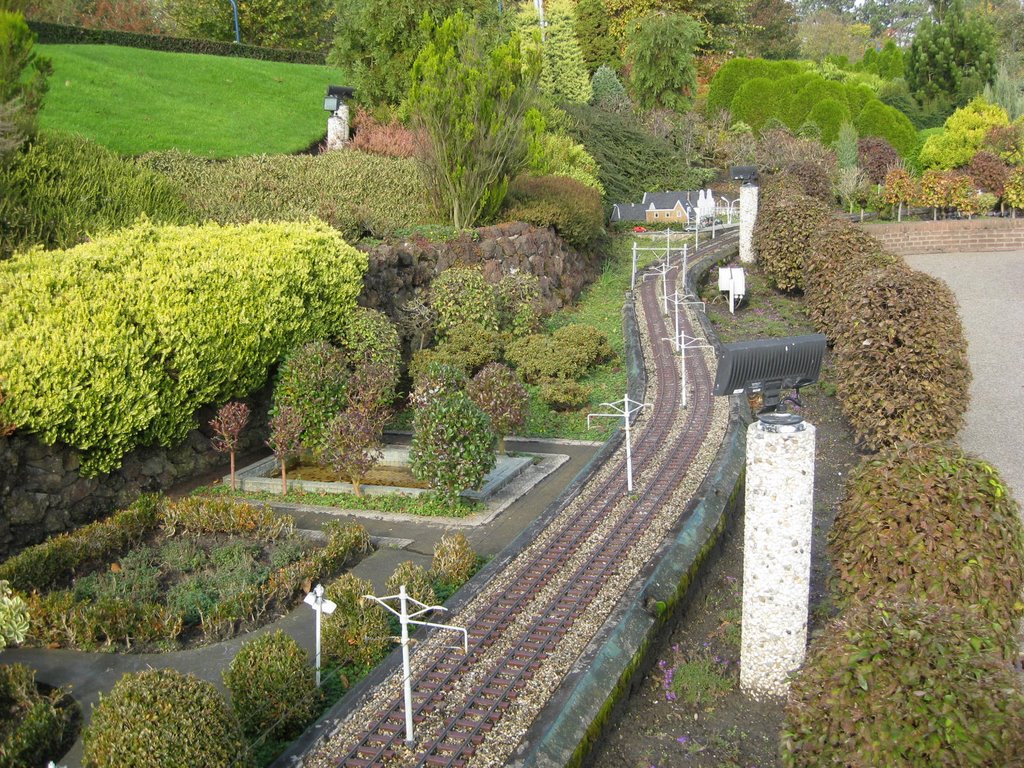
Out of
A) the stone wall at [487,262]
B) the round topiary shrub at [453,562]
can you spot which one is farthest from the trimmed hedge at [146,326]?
the round topiary shrub at [453,562]

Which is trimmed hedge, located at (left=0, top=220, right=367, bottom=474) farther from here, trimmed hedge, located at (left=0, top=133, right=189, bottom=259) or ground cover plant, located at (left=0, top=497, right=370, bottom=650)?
trimmed hedge, located at (left=0, top=133, right=189, bottom=259)

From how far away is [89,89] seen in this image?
88.8 ft

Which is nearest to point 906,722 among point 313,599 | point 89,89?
point 313,599

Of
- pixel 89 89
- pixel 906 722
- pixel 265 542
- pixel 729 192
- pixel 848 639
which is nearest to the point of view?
pixel 906 722

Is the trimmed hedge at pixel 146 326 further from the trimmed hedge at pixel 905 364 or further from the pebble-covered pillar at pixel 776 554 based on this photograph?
the trimmed hedge at pixel 905 364

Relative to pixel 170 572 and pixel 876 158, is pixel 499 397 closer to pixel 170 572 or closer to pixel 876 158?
pixel 170 572

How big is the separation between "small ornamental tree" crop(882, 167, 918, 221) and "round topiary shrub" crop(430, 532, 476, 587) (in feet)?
91.0

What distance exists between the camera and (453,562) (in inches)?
375

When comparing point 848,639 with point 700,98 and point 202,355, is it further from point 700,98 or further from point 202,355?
point 700,98

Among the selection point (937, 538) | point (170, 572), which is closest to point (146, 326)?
point (170, 572)

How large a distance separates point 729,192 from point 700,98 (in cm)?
1141

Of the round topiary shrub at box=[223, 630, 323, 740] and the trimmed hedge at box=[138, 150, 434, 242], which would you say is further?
the trimmed hedge at box=[138, 150, 434, 242]

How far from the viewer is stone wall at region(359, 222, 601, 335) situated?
57.6ft

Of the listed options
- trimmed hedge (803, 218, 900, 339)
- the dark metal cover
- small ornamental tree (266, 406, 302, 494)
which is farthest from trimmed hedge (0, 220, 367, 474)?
trimmed hedge (803, 218, 900, 339)
